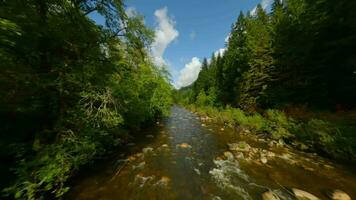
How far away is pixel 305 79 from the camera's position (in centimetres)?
1365

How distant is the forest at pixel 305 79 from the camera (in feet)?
28.9

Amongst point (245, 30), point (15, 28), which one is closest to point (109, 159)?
point (15, 28)

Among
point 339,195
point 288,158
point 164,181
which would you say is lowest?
point 339,195

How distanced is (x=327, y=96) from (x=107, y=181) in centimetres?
1475

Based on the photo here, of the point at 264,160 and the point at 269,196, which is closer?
the point at 269,196

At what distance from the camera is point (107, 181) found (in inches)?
214

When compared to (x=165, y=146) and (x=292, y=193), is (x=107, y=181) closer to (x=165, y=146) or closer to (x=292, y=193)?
(x=165, y=146)

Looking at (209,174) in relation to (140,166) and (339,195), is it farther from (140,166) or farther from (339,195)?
(339,195)

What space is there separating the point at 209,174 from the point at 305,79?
12489 millimetres

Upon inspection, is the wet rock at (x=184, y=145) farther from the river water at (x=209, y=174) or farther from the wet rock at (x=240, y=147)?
the wet rock at (x=240, y=147)

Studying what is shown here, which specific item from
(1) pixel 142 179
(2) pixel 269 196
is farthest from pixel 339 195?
(1) pixel 142 179

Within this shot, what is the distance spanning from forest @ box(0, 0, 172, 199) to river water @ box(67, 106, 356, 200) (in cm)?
139

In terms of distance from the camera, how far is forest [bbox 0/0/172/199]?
320 cm

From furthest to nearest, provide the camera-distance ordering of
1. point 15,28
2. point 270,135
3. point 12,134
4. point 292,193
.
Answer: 1. point 270,135
2. point 292,193
3. point 12,134
4. point 15,28
